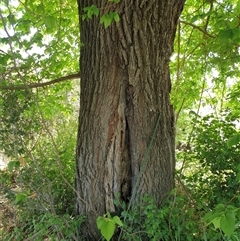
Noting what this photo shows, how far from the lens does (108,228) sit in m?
1.07

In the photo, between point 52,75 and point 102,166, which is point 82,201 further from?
point 52,75

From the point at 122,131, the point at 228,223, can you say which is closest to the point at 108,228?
the point at 228,223

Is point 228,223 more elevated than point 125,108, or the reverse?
point 125,108

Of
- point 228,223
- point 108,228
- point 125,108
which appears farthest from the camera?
point 125,108

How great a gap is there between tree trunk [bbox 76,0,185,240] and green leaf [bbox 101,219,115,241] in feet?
3.25

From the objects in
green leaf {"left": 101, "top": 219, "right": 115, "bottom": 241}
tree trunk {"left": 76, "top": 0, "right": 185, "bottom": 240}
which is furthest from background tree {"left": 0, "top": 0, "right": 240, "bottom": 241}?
Answer: green leaf {"left": 101, "top": 219, "right": 115, "bottom": 241}

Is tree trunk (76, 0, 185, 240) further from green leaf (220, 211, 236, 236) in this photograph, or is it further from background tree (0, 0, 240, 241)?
green leaf (220, 211, 236, 236)

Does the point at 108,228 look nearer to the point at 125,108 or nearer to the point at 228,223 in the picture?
the point at 228,223

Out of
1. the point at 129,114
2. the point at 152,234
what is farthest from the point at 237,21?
the point at 152,234

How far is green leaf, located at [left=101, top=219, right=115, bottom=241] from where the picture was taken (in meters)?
1.06

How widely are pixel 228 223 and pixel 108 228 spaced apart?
43 centimetres

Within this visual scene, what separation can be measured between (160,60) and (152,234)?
119cm

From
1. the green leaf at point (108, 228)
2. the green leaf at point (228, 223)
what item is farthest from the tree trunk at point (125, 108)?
the green leaf at point (228, 223)

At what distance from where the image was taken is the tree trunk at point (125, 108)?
6.38ft
